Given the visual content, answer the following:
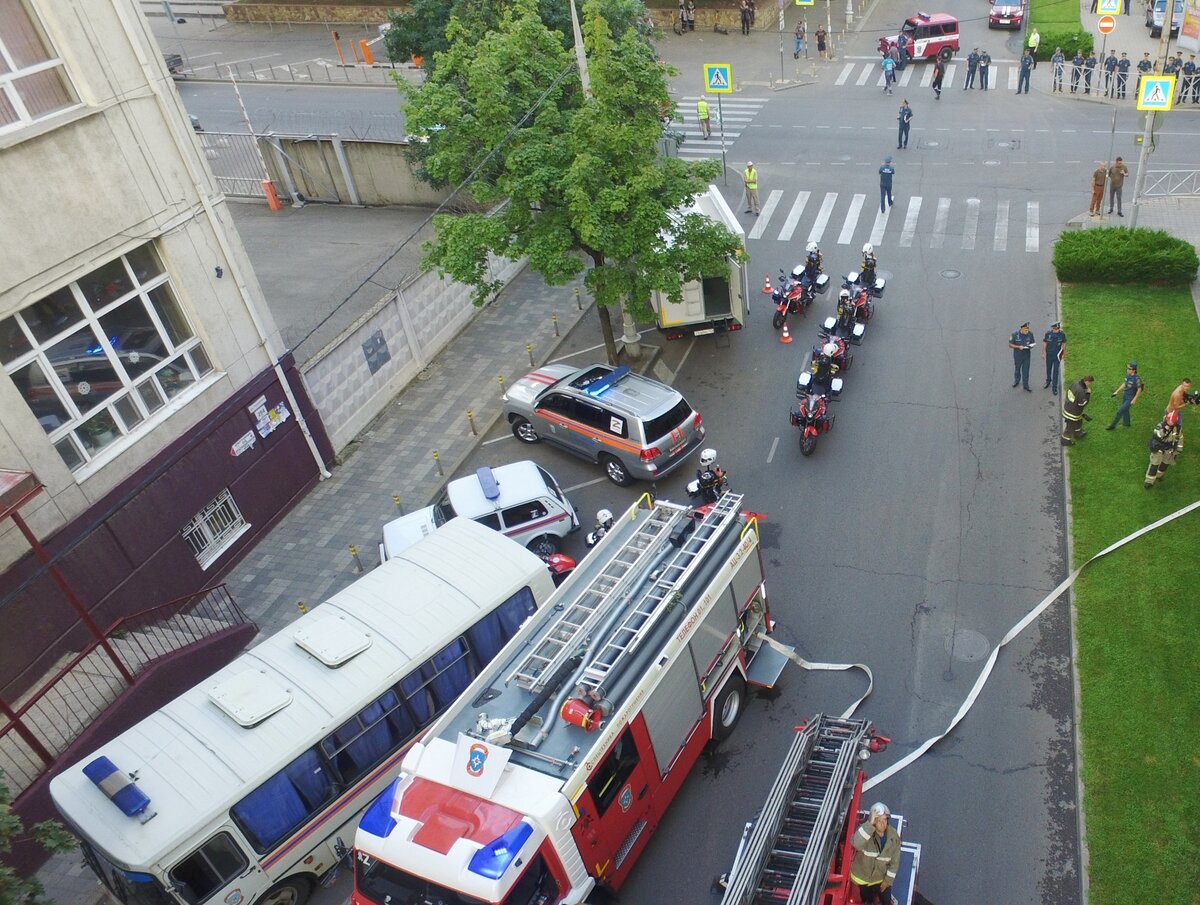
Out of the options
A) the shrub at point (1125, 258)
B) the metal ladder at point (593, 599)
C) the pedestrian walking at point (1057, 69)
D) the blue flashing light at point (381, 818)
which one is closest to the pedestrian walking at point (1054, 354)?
the shrub at point (1125, 258)

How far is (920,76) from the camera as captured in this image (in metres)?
37.3

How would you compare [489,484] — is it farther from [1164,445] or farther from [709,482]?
[1164,445]

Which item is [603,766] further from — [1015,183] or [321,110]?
[321,110]

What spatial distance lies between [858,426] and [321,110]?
30910mm

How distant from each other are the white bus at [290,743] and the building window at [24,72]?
884 cm

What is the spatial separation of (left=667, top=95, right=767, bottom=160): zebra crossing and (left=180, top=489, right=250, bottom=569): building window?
2179 cm

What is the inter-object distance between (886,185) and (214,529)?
2078 cm

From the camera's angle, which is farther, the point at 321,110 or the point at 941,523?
the point at 321,110

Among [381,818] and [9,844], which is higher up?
[9,844]

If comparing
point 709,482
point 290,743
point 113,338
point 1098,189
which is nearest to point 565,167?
point 709,482

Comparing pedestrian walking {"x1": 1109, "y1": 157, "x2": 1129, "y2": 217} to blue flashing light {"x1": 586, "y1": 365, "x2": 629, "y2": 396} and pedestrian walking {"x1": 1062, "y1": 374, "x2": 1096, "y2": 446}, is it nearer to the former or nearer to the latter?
pedestrian walking {"x1": 1062, "y1": 374, "x2": 1096, "y2": 446}

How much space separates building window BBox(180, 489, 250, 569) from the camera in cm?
1683

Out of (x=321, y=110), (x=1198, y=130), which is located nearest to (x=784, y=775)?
(x=1198, y=130)

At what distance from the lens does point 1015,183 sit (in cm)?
2786
